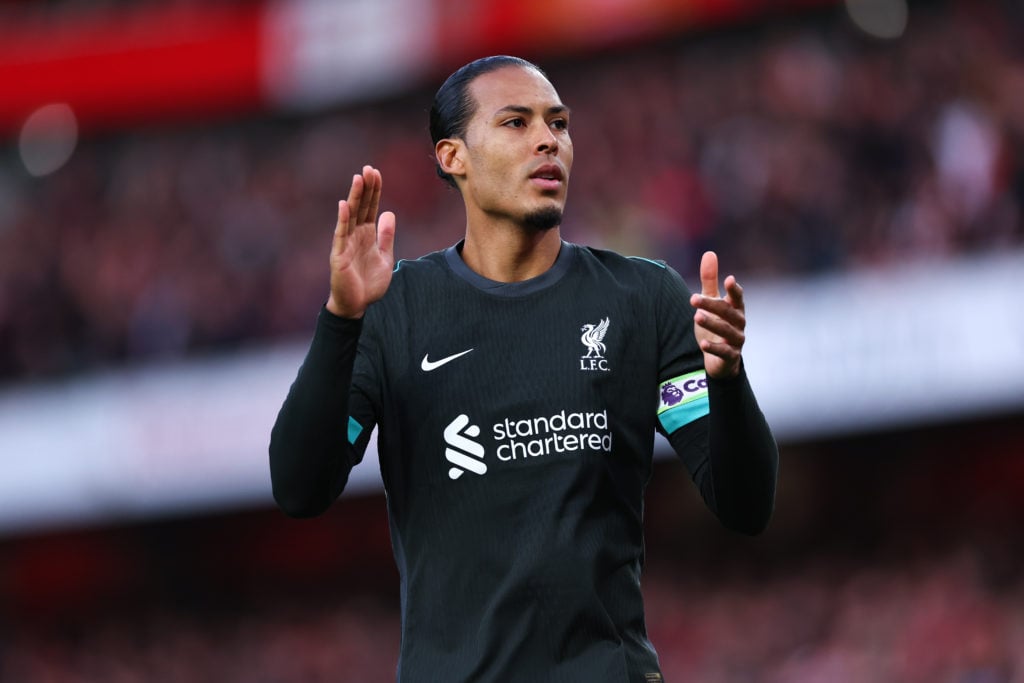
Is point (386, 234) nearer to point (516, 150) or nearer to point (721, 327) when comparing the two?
point (516, 150)

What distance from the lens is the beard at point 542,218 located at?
140 inches

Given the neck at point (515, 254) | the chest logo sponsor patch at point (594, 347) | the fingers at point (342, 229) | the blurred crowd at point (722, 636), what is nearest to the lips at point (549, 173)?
the neck at point (515, 254)

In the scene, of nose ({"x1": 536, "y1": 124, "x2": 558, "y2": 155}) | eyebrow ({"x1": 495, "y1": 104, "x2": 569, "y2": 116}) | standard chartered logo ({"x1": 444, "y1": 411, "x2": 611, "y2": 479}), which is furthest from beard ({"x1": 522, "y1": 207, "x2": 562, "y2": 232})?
standard chartered logo ({"x1": 444, "y1": 411, "x2": 611, "y2": 479})

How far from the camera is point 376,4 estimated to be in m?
16.3

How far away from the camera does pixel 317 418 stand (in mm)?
3221

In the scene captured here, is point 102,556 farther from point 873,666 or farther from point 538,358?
point 538,358

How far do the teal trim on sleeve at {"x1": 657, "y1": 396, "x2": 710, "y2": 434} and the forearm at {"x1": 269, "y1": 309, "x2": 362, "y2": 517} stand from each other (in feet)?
2.21

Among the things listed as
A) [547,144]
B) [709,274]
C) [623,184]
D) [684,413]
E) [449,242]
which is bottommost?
[684,413]

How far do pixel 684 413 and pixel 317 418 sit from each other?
2.50ft

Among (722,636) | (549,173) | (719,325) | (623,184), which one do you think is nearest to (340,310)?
(549,173)

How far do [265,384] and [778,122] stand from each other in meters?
4.58

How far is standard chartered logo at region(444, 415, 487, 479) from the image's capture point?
3318 mm

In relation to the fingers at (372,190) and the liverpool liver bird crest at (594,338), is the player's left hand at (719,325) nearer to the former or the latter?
the liverpool liver bird crest at (594,338)

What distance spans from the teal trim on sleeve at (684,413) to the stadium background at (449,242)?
23.9ft
